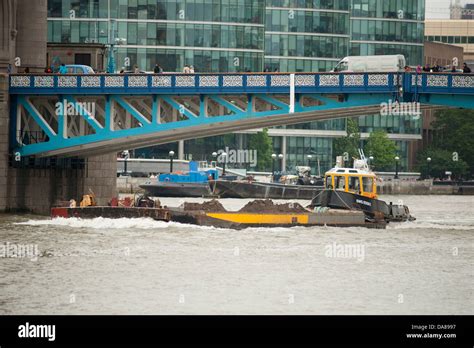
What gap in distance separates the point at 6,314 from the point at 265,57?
4705 inches

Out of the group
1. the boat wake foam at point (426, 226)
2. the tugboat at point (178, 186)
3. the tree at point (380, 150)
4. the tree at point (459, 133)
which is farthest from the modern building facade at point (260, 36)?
the boat wake foam at point (426, 226)

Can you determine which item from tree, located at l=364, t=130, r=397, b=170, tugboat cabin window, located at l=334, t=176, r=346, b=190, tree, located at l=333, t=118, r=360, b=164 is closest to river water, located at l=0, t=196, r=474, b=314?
tugboat cabin window, located at l=334, t=176, r=346, b=190

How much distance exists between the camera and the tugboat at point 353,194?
7900 centimetres

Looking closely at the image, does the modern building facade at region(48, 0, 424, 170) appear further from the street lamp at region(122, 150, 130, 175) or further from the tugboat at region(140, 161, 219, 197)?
the tugboat at region(140, 161, 219, 197)

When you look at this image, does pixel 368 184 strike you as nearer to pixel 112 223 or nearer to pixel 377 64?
pixel 377 64

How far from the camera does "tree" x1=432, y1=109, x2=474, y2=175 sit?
174 metres

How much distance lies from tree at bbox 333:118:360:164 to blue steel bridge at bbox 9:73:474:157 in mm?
79299

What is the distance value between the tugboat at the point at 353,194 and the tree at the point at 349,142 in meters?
82.6

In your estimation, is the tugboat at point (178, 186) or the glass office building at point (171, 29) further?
the glass office building at point (171, 29)

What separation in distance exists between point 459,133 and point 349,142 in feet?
48.4

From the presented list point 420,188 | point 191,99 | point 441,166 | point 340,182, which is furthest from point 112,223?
point 441,166

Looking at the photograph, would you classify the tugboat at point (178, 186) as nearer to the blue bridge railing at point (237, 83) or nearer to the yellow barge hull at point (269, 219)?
the blue bridge railing at point (237, 83)

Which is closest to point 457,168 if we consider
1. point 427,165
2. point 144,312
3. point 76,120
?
point 427,165
